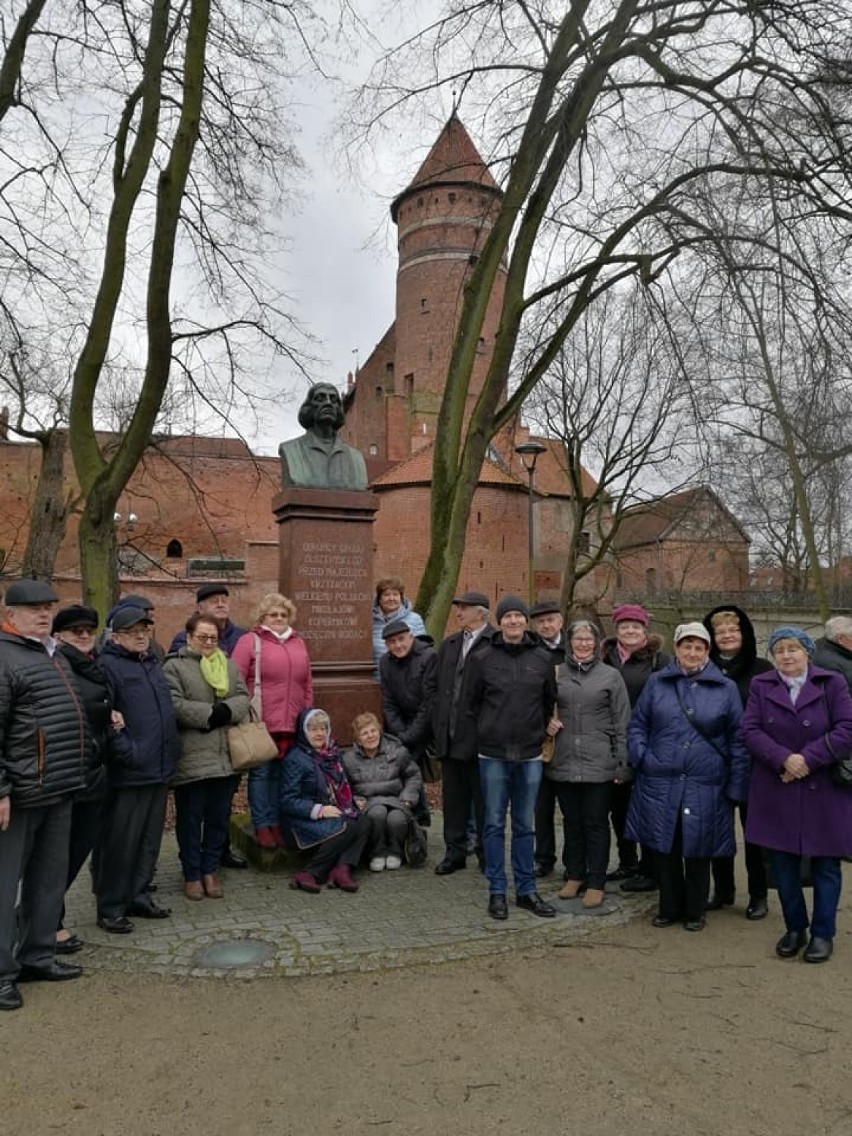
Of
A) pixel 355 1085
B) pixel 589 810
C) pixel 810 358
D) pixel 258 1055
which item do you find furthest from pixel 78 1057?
pixel 810 358

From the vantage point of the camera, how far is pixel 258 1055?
348 centimetres

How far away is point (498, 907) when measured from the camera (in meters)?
5.05

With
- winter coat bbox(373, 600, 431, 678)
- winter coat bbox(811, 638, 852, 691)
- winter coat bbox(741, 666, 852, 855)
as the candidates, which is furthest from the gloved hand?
winter coat bbox(811, 638, 852, 691)

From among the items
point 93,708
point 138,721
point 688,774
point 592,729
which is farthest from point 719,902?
point 93,708

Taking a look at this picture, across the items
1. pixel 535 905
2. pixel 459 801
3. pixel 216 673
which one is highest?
pixel 216 673

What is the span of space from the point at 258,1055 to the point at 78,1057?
2.33 feet

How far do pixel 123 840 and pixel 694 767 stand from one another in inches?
127

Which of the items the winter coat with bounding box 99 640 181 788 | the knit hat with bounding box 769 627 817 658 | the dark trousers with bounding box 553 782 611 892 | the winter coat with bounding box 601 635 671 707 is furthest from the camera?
the winter coat with bounding box 601 635 671 707

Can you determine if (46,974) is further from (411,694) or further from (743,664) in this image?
(743,664)

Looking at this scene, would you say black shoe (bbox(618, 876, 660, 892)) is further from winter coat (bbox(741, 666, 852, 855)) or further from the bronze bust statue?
the bronze bust statue

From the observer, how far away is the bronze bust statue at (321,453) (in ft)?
23.6

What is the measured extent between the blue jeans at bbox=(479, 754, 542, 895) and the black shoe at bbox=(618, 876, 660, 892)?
2.77 ft

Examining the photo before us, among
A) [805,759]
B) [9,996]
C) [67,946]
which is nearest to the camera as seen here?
[9,996]

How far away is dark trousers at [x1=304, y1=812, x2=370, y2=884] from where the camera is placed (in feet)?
18.5
